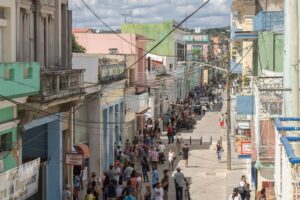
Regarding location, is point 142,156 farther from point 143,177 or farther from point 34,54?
point 34,54

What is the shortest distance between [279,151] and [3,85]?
7633mm

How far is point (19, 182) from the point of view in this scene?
13.7 metres

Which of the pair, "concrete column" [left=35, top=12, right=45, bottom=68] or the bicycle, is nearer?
"concrete column" [left=35, top=12, right=45, bottom=68]

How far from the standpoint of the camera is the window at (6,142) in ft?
51.6

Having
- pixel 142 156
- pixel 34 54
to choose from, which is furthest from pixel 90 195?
pixel 142 156

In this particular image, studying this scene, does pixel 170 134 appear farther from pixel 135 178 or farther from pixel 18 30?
pixel 18 30

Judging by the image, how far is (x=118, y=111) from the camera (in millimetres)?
32656

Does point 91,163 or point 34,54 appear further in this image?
point 91,163

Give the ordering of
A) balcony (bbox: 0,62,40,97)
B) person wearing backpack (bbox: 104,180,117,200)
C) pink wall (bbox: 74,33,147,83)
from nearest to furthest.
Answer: balcony (bbox: 0,62,40,97) → person wearing backpack (bbox: 104,180,117,200) → pink wall (bbox: 74,33,147,83)

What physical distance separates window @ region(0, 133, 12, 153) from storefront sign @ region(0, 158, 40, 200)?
50.5 inches

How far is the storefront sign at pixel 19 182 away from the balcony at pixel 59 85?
2368mm

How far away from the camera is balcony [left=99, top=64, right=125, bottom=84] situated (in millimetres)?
27016

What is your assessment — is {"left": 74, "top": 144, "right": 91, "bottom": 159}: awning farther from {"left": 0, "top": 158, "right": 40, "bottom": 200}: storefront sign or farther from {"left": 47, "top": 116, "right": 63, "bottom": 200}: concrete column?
{"left": 0, "top": 158, "right": 40, "bottom": 200}: storefront sign

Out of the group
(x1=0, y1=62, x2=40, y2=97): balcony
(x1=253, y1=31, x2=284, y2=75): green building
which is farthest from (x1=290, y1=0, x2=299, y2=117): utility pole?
(x1=253, y1=31, x2=284, y2=75): green building
